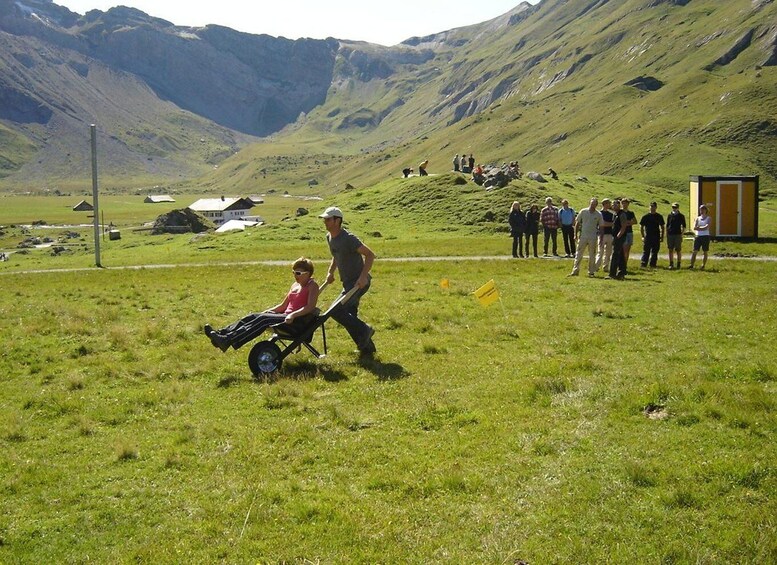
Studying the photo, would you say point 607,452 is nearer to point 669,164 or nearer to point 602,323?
point 602,323

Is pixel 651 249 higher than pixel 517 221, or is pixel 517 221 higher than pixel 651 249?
pixel 517 221

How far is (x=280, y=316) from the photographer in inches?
550

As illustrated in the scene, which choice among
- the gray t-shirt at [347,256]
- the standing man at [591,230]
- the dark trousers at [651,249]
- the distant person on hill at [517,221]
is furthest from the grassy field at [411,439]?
the distant person on hill at [517,221]

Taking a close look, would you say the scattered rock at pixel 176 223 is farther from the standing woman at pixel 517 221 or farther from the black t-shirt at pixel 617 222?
the black t-shirt at pixel 617 222

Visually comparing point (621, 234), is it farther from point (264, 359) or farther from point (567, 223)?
point (264, 359)

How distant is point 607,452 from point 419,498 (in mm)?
2633

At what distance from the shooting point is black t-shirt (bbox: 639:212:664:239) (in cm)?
2953

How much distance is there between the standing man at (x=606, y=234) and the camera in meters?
28.2

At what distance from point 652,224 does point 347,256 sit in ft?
60.4

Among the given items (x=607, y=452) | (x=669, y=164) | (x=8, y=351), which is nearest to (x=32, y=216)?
(x=669, y=164)

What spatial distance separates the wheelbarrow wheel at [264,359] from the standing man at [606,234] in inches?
695

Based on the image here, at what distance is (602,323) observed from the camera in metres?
18.0

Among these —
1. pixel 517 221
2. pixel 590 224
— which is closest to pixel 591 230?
pixel 590 224

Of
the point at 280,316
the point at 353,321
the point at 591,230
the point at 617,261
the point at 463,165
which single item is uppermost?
the point at 463,165
